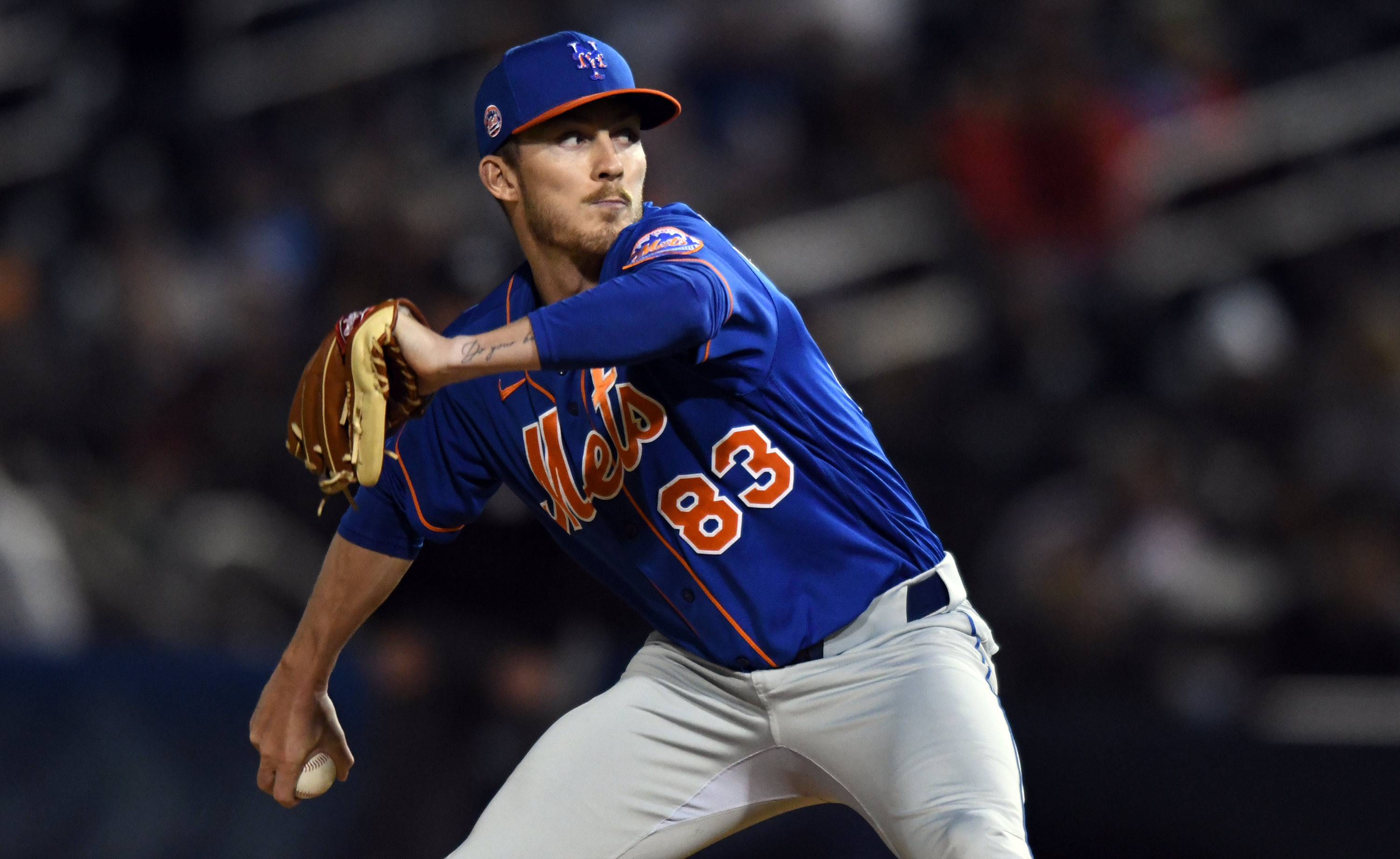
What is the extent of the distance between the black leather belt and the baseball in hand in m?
0.96

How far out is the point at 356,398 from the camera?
2359 millimetres

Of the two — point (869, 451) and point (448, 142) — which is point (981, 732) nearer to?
point (869, 451)

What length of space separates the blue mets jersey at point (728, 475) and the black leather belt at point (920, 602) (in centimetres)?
2

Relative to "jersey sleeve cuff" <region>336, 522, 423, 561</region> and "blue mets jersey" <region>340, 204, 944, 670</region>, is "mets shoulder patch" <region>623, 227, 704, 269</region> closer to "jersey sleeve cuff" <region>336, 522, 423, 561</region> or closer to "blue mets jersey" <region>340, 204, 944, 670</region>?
"blue mets jersey" <region>340, 204, 944, 670</region>

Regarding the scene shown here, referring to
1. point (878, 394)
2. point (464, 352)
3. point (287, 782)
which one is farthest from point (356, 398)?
point (878, 394)

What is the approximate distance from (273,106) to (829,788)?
631cm

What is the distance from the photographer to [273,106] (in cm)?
809

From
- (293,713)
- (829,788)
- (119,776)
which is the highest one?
(293,713)

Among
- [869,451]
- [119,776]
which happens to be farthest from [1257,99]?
[119,776]

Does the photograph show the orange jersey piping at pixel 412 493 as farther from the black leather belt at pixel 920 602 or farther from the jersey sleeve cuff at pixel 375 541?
the black leather belt at pixel 920 602

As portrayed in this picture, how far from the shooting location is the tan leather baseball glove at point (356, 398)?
2.32 m

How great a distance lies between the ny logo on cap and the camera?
275 centimetres

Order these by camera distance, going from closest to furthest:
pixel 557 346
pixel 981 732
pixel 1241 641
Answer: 1. pixel 557 346
2. pixel 981 732
3. pixel 1241 641

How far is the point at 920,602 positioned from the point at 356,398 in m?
1.05
